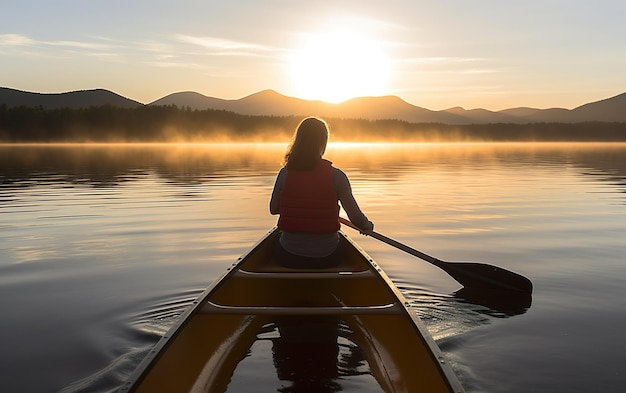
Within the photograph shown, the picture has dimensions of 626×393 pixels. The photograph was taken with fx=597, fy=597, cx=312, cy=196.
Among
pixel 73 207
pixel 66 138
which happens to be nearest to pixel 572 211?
pixel 73 207

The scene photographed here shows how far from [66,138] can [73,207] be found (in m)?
129

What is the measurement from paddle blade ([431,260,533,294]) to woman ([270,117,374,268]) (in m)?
2.08

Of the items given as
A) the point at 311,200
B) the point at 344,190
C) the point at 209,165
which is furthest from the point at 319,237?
the point at 209,165

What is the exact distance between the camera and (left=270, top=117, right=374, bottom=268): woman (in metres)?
6.14

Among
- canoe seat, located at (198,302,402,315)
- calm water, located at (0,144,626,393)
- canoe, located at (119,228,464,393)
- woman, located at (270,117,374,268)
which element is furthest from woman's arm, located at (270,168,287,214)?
canoe seat, located at (198,302,402,315)

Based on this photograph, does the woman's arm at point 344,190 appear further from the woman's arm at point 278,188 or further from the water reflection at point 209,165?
the water reflection at point 209,165

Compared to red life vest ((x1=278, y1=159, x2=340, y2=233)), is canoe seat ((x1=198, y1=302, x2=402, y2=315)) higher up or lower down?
lower down

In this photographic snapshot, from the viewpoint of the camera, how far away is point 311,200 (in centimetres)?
619

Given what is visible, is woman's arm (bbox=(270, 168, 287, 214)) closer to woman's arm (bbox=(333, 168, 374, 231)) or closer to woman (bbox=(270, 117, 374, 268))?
woman (bbox=(270, 117, 374, 268))

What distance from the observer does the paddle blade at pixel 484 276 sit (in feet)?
24.8

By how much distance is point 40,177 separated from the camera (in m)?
26.8

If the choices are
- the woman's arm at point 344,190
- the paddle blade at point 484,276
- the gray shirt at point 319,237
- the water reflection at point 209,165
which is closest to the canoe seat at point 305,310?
the woman's arm at point 344,190

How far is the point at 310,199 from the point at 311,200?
1cm

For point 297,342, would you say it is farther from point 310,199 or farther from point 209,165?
point 209,165
